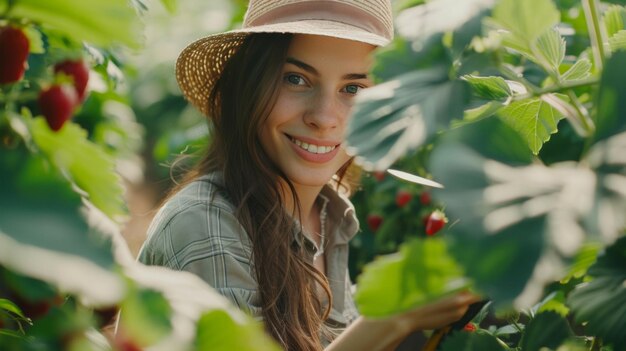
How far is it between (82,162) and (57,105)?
0.05m

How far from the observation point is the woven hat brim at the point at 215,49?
5.50 feet

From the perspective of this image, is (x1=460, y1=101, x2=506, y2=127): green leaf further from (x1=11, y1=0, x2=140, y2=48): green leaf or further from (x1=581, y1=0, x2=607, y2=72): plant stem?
(x1=11, y1=0, x2=140, y2=48): green leaf

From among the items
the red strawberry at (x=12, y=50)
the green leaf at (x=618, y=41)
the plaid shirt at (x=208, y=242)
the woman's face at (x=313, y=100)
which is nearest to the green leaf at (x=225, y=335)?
the red strawberry at (x=12, y=50)

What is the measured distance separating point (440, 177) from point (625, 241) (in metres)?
0.21

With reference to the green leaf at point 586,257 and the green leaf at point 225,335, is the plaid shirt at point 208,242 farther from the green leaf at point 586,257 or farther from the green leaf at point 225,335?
the green leaf at point 225,335

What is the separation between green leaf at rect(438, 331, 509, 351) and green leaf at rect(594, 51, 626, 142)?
26 cm

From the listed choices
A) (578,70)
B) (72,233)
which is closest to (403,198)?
(578,70)

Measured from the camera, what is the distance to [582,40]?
7.20 ft

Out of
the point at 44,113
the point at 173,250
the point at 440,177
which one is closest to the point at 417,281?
the point at 440,177

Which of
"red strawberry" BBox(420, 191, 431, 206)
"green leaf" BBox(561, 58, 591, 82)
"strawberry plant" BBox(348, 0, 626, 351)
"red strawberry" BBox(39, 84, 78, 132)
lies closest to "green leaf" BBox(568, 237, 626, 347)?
"strawberry plant" BBox(348, 0, 626, 351)

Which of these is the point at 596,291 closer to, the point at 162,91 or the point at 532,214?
the point at 532,214

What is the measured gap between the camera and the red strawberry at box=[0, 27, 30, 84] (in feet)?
1.97

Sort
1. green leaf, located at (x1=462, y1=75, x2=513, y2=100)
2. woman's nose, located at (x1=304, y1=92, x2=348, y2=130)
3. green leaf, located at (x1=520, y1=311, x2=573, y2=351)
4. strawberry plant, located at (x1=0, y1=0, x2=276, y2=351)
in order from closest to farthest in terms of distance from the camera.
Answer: strawberry plant, located at (x1=0, y1=0, x2=276, y2=351) < green leaf, located at (x1=520, y1=311, x2=573, y2=351) < green leaf, located at (x1=462, y1=75, x2=513, y2=100) < woman's nose, located at (x1=304, y1=92, x2=348, y2=130)

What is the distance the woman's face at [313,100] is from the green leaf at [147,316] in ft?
4.17
